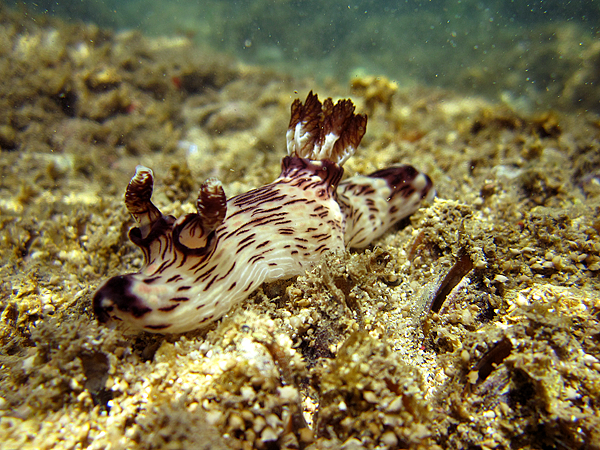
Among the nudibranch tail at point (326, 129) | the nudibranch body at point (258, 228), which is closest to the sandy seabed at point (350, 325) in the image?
the nudibranch body at point (258, 228)

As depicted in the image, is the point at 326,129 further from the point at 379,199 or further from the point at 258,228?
the point at 258,228

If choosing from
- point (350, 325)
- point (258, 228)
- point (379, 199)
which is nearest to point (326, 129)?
point (379, 199)

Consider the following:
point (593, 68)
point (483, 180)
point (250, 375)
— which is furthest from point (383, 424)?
point (593, 68)

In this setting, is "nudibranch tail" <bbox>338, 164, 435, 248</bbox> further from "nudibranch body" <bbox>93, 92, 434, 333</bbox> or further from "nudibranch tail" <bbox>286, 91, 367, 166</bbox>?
"nudibranch tail" <bbox>286, 91, 367, 166</bbox>

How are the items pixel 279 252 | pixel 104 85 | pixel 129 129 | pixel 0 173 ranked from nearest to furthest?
pixel 279 252 < pixel 0 173 < pixel 129 129 < pixel 104 85

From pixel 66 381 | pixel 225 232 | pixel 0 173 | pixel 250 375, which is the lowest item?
pixel 250 375

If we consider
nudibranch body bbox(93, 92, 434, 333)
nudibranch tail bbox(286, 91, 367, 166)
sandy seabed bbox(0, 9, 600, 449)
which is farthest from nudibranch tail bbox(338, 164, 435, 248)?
nudibranch tail bbox(286, 91, 367, 166)

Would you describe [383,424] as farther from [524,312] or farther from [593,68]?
[593,68]
